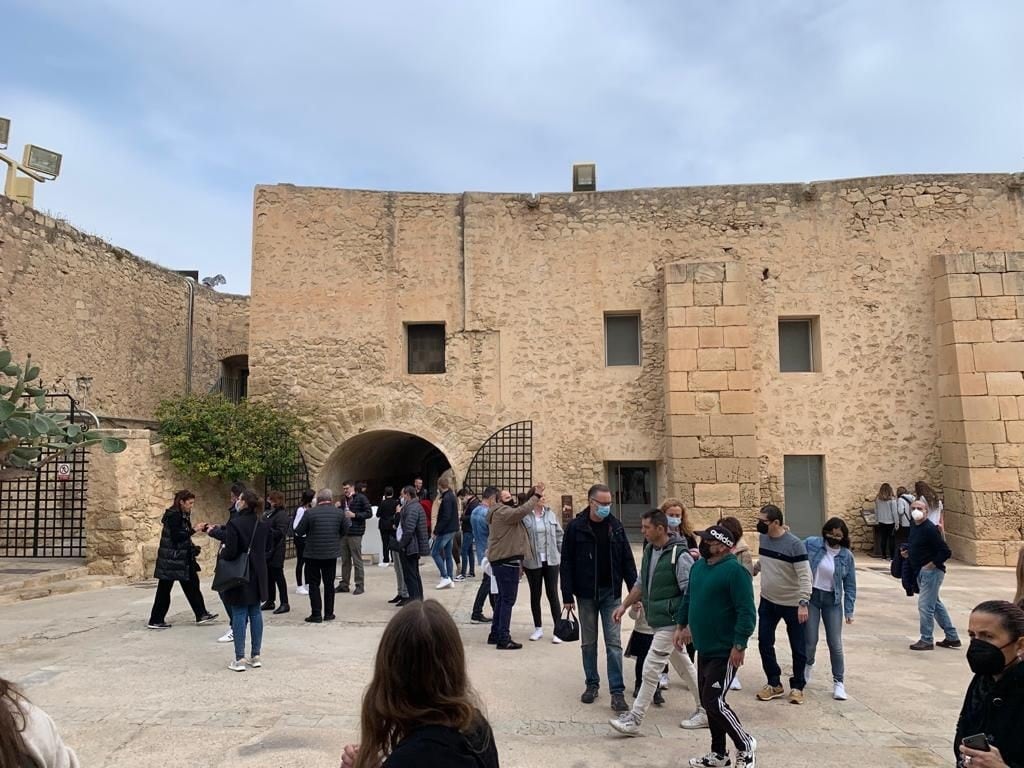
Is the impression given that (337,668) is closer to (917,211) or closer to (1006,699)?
(1006,699)

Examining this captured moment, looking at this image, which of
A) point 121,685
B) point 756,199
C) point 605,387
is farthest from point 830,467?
point 121,685

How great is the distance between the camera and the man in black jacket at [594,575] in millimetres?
5148

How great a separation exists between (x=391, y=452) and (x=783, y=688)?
1161 cm

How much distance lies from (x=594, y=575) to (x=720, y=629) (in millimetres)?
1229

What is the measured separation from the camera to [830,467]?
481 inches

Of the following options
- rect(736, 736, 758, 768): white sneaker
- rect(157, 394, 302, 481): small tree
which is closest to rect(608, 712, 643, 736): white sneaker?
rect(736, 736, 758, 768): white sneaker

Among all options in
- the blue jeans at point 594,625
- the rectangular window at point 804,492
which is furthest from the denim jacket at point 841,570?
the rectangular window at point 804,492

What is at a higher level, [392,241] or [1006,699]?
[392,241]

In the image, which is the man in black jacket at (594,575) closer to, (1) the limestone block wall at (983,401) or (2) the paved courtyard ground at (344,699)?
(2) the paved courtyard ground at (344,699)

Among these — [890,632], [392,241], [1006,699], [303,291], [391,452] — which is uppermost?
[392,241]

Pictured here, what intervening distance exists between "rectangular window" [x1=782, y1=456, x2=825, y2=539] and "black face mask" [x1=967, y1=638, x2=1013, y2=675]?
10.7 m

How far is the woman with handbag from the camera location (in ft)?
19.1

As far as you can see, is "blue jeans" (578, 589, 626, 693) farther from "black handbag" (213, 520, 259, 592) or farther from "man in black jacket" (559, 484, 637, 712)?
"black handbag" (213, 520, 259, 592)

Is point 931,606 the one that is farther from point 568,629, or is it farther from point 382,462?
point 382,462
